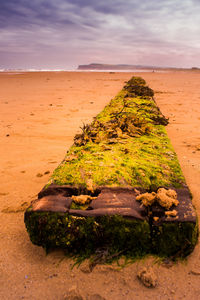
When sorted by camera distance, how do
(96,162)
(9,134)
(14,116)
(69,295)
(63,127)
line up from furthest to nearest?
(14,116) < (63,127) < (9,134) < (96,162) < (69,295)

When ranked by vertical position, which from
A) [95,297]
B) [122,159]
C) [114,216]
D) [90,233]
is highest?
[122,159]

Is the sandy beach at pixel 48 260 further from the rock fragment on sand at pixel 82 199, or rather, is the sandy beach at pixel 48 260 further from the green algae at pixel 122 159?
the green algae at pixel 122 159

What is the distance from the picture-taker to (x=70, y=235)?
1.52m

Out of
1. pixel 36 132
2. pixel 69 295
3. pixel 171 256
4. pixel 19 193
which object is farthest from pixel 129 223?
pixel 36 132

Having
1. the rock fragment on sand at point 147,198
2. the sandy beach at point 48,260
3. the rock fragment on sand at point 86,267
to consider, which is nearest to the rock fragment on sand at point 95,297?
the sandy beach at point 48,260

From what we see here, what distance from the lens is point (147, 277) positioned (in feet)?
4.60

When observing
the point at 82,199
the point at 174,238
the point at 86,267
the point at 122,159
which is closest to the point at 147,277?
the point at 174,238

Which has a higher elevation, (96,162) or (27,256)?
(96,162)

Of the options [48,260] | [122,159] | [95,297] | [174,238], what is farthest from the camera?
[122,159]

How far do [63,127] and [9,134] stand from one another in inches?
47.5

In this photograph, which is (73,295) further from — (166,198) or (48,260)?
(166,198)

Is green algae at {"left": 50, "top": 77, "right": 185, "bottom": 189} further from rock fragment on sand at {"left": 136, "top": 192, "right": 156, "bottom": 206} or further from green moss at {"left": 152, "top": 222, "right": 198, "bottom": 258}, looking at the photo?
green moss at {"left": 152, "top": 222, "right": 198, "bottom": 258}

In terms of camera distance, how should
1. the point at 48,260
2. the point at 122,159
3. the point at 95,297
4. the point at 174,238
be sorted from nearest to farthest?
the point at 95,297 < the point at 174,238 < the point at 48,260 < the point at 122,159

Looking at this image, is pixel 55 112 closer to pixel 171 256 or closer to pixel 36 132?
pixel 36 132
